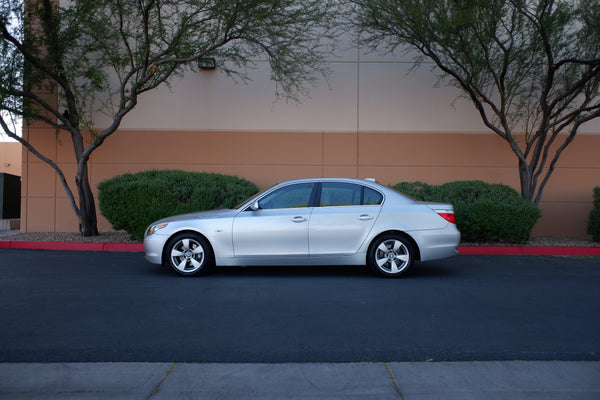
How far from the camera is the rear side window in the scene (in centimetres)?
828

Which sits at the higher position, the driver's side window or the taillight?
the driver's side window

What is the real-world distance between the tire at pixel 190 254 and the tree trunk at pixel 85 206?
17.1 ft

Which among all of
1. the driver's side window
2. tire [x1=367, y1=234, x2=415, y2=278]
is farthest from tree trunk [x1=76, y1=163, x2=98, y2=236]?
tire [x1=367, y1=234, x2=415, y2=278]

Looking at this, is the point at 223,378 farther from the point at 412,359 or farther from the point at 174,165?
the point at 174,165

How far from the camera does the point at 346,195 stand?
833cm

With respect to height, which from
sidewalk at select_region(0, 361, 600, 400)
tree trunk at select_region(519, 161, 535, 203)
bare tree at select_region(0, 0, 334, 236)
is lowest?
sidewalk at select_region(0, 361, 600, 400)

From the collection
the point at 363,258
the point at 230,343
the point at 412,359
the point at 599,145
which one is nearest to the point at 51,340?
the point at 230,343

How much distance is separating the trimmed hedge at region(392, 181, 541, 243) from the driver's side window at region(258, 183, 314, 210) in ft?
13.8

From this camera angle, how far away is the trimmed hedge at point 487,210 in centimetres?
1134

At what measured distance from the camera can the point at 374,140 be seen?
46.7ft

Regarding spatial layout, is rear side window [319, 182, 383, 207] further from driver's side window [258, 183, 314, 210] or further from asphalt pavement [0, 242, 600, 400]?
asphalt pavement [0, 242, 600, 400]

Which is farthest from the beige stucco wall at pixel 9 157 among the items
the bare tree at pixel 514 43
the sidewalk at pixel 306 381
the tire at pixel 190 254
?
the sidewalk at pixel 306 381

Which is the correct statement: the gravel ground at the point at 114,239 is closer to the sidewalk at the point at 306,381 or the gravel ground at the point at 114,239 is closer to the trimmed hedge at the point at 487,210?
the trimmed hedge at the point at 487,210

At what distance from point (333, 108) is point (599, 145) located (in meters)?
7.00
